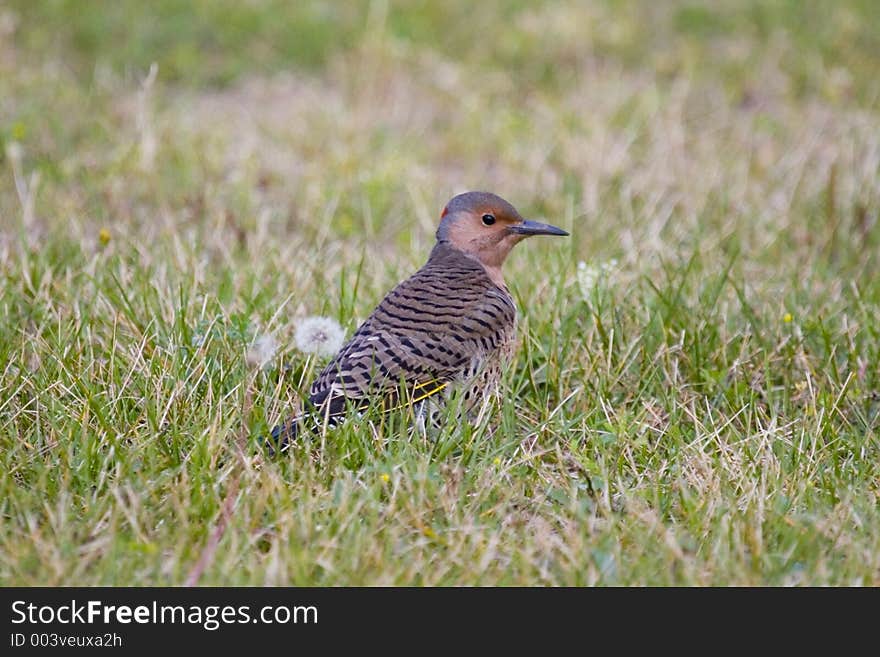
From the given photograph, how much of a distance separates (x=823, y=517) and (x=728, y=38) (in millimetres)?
6388

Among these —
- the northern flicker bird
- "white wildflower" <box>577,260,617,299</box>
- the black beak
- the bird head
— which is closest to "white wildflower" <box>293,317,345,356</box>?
the northern flicker bird

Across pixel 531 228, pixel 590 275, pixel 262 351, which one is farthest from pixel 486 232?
pixel 262 351

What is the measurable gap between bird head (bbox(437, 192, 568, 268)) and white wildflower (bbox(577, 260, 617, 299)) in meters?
0.38

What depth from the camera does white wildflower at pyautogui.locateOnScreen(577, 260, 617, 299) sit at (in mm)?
5145

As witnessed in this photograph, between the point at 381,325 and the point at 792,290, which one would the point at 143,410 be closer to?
the point at 381,325

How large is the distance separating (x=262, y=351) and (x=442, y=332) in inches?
27.3

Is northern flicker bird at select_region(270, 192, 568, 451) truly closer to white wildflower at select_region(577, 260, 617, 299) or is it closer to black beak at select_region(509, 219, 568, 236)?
black beak at select_region(509, 219, 568, 236)

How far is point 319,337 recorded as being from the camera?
467 centimetres

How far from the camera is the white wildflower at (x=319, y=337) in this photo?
Result: 464cm

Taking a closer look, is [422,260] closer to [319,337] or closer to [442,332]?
[319,337]

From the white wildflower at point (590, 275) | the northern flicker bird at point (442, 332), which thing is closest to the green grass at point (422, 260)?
the white wildflower at point (590, 275)

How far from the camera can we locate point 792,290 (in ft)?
17.7

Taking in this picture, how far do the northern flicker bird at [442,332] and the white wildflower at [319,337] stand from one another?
0.65 feet
